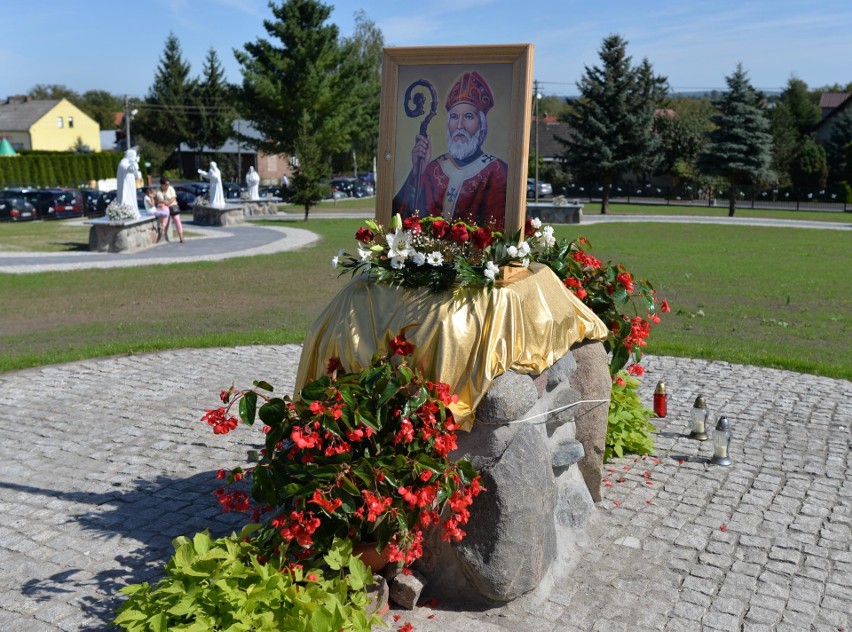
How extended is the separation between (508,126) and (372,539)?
106 inches

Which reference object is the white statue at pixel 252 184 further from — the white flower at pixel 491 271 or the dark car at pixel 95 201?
the white flower at pixel 491 271

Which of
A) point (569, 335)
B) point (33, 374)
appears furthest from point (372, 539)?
point (33, 374)

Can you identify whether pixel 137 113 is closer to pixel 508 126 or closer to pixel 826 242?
pixel 826 242

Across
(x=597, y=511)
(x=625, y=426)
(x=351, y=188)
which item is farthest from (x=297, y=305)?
(x=351, y=188)

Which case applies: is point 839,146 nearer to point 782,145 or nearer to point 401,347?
point 782,145

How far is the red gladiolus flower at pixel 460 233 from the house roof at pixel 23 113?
271 ft

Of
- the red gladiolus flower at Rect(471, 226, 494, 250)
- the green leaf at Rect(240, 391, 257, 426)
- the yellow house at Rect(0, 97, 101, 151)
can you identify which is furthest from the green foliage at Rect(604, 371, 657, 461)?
the yellow house at Rect(0, 97, 101, 151)

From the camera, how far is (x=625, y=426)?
748cm

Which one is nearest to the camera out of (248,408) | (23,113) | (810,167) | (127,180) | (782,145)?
(248,408)

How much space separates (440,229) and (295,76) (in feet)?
146

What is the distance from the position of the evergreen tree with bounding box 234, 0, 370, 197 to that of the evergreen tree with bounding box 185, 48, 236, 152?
2012 cm

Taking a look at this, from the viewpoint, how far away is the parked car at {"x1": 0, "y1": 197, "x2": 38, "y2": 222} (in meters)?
34.0

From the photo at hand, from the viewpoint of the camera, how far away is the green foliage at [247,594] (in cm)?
395

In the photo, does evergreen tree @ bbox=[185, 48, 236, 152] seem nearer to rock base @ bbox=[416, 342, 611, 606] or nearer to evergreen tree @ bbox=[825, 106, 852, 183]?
evergreen tree @ bbox=[825, 106, 852, 183]
